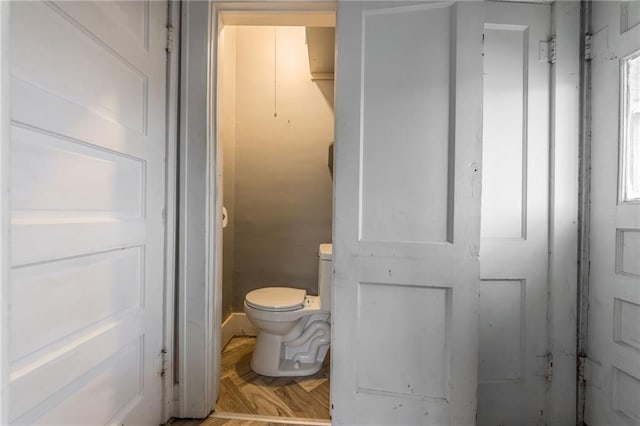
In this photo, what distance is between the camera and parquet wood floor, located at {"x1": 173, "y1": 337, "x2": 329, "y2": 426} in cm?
156

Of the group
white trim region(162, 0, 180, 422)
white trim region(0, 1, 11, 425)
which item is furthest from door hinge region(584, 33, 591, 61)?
white trim region(0, 1, 11, 425)

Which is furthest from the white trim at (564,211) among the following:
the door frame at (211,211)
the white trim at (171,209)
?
the white trim at (171,209)

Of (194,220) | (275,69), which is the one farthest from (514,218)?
(275,69)

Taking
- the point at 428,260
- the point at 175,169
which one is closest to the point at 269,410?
the point at 428,260

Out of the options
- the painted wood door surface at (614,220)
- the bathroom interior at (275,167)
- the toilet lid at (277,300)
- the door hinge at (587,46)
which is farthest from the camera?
the bathroom interior at (275,167)

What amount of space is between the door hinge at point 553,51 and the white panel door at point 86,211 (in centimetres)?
173

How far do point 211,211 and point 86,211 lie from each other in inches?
23.1

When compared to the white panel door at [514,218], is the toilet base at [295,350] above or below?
below

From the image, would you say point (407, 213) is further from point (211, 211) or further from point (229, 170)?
point (229, 170)

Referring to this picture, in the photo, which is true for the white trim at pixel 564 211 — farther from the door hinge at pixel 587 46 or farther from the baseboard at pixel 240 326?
the baseboard at pixel 240 326

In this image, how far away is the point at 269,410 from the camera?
1.60 m

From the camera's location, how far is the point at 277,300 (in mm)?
1964

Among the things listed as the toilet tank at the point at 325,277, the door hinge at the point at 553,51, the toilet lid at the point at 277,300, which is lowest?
the toilet lid at the point at 277,300

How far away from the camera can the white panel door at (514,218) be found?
1.42 metres
